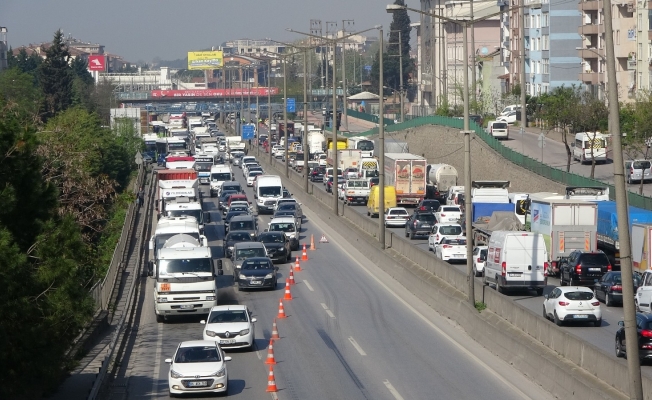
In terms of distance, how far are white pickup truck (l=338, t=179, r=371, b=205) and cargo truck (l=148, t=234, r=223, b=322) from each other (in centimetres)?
3585

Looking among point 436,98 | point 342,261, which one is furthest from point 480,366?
point 436,98

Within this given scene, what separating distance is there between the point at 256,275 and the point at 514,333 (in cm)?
1409

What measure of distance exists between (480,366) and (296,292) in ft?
45.2

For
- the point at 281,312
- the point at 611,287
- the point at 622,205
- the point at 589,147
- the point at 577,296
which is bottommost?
the point at 281,312

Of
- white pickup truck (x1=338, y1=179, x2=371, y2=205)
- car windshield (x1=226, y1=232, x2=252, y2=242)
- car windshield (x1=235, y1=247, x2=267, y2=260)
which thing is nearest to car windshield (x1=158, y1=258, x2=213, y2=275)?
car windshield (x1=235, y1=247, x2=267, y2=260)

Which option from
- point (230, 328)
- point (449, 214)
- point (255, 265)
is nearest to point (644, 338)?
point (230, 328)

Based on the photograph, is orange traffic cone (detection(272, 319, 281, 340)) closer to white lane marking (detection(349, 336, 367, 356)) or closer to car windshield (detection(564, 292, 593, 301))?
white lane marking (detection(349, 336, 367, 356))

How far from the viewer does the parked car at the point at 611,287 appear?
33094 mm

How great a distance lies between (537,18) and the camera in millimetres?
107000

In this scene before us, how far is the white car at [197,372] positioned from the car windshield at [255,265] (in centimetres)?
1572

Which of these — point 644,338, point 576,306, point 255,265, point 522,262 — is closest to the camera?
point 644,338

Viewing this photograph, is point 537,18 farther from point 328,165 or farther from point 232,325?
point 232,325

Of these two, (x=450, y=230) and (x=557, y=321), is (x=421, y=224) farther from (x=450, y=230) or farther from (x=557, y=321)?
(x=557, y=321)

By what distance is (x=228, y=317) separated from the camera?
28.3 m
